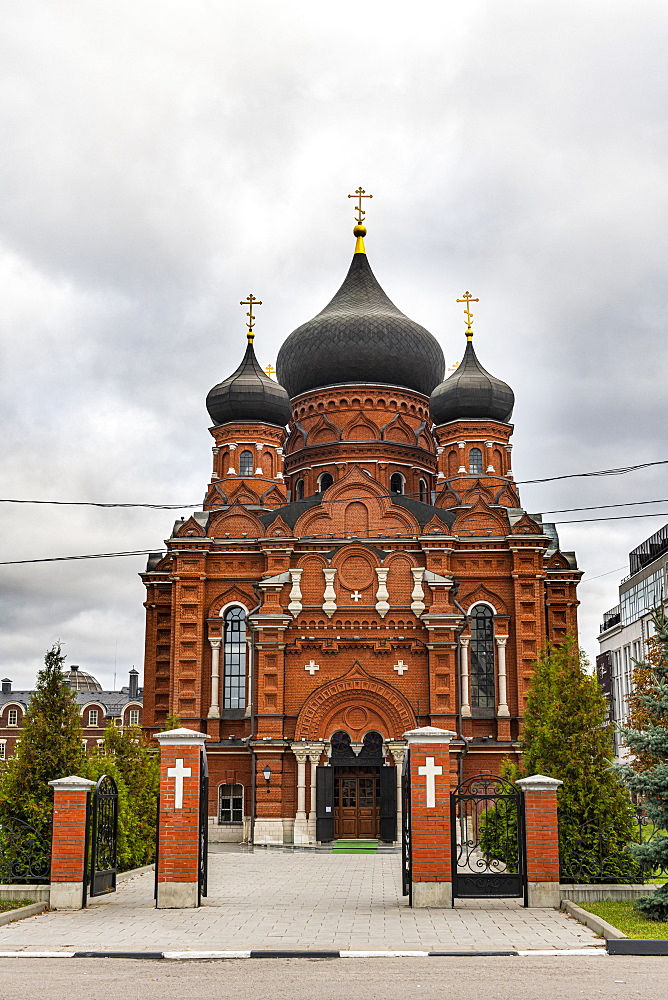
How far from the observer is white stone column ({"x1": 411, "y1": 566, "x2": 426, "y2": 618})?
32.2 m

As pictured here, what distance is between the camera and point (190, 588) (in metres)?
34.0

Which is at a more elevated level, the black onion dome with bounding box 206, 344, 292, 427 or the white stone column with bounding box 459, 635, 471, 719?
the black onion dome with bounding box 206, 344, 292, 427

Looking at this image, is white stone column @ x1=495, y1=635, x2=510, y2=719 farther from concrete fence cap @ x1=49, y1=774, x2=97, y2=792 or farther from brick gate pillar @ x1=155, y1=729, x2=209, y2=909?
concrete fence cap @ x1=49, y1=774, x2=97, y2=792

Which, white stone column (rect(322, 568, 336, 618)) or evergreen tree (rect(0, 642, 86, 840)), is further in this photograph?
white stone column (rect(322, 568, 336, 618))

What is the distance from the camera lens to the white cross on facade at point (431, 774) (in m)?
15.3

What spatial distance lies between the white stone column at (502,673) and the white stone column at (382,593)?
3.94 m

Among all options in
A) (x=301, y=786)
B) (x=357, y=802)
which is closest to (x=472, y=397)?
(x=357, y=802)

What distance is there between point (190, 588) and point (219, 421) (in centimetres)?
869

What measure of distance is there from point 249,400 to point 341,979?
30847 mm

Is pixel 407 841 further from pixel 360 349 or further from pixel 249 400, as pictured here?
pixel 360 349

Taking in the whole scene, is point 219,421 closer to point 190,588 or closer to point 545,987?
point 190,588

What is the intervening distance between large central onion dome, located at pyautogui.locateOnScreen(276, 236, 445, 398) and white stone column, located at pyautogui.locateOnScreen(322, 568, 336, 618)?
10.3 metres

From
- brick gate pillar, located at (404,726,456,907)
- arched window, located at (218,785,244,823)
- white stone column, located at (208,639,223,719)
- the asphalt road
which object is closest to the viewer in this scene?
the asphalt road

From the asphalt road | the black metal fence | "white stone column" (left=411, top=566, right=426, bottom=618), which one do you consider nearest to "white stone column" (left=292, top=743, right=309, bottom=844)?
"white stone column" (left=411, top=566, right=426, bottom=618)
